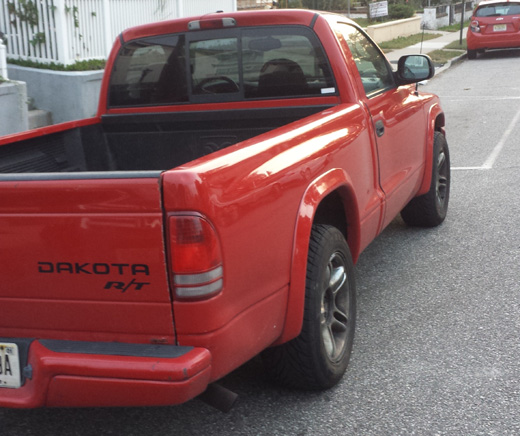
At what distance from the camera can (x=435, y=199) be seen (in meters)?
6.23

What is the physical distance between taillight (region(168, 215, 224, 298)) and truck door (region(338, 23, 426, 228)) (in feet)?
6.81

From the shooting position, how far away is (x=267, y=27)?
15.4 ft

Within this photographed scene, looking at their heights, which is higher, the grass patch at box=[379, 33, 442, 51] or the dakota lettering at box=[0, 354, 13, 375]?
the dakota lettering at box=[0, 354, 13, 375]

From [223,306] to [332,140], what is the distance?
4.27 ft

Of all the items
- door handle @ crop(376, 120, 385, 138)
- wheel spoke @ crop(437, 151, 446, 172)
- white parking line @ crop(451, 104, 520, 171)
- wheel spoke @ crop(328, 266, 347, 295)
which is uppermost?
door handle @ crop(376, 120, 385, 138)

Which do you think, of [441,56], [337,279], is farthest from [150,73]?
[441,56]

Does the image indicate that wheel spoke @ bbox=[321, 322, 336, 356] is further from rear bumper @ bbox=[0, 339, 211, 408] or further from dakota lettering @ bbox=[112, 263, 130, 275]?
dakota lettering @ bbox=[112, 263, 130, 275]

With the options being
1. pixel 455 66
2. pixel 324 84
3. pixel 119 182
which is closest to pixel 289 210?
pixel 119 182

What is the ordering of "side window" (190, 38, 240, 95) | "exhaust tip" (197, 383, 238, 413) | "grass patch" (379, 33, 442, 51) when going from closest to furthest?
"exhaust tip" (197, 383, 238, 413) < "side window" (190, 38, 240, 95) < "grass patch" (379, 33, 442, 51)

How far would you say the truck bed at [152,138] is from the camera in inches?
185

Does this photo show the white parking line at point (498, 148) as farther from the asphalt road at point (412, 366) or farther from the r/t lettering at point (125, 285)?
the r/t lettering at point (125, 285)

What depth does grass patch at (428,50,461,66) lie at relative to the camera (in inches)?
854

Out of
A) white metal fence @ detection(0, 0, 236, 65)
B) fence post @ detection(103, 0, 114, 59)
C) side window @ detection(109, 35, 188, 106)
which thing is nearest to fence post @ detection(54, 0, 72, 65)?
white metal fence @ detection(0, 0, 236, 65)

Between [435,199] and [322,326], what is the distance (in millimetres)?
2834
